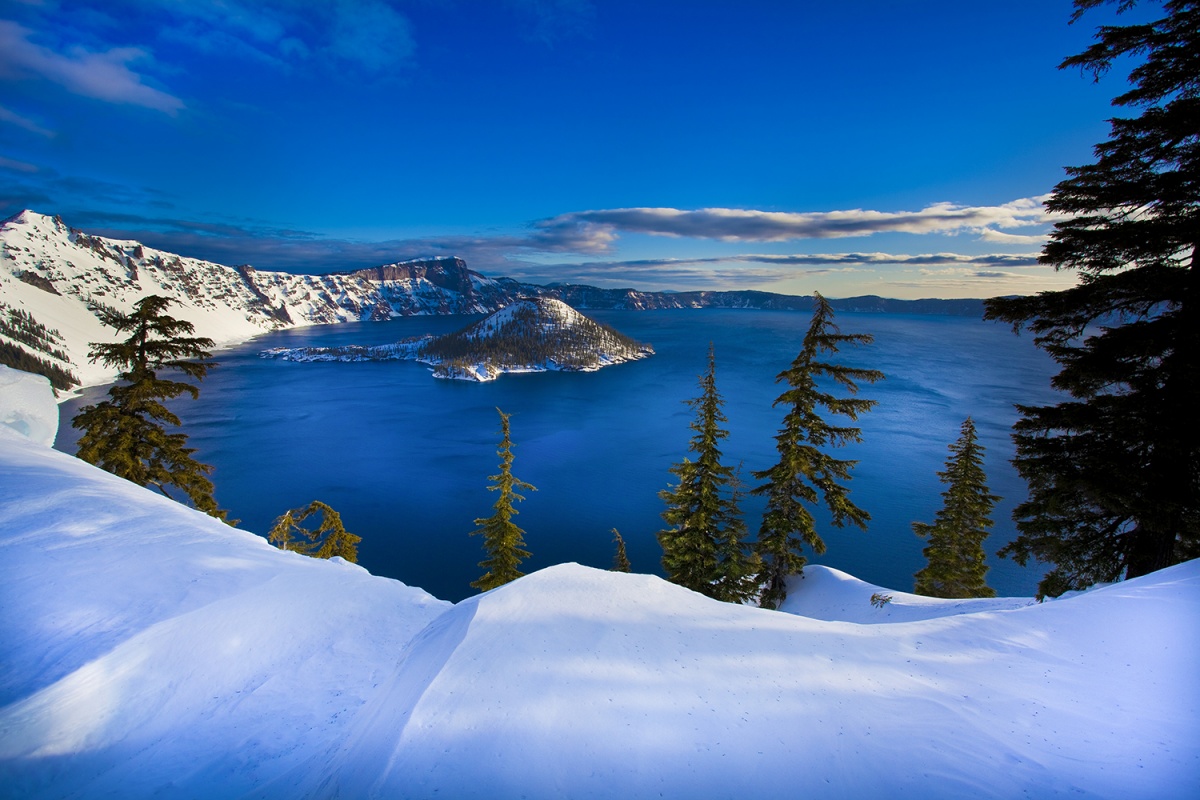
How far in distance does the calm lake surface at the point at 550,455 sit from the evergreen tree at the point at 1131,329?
3280cm

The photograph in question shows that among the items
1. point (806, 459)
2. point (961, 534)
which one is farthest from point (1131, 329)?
point (961, 534)

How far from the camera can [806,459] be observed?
15797mm

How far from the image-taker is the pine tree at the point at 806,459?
14742 millimetres

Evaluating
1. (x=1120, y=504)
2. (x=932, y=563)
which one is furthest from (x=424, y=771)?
(x=932, y=563)

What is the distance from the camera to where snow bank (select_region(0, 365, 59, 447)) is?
50.0ft

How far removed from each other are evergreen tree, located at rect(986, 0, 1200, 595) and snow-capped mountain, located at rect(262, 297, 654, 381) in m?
136

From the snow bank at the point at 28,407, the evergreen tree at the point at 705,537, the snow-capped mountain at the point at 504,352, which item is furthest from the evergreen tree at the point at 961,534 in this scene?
the snow-capped mountain at the point at 504,352

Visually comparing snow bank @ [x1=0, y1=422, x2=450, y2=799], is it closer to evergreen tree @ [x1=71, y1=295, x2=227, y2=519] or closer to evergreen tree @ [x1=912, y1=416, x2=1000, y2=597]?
evergreen tree @ [x1=71, y1=295, x2=227, y2=519]

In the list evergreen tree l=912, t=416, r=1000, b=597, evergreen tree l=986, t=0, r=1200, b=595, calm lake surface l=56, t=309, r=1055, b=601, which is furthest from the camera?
calm lake surface l=56, t=309, r=1055, b=601

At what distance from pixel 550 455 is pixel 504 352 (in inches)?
4108

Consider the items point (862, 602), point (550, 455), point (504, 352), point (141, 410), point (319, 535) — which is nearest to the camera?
point (862, 602)

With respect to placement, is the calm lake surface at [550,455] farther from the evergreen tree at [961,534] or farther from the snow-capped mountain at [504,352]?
the snow-capped mountain at [504,352]

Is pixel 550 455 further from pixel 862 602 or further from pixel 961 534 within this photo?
pixel 862 602

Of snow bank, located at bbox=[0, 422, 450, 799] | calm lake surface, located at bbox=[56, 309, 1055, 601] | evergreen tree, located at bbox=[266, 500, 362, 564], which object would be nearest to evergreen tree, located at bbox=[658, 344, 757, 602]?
snow bank, located at bbox=[0, 422, 450, 799]
